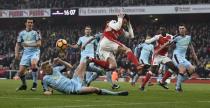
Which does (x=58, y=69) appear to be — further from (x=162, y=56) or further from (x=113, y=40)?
(x=162, y=56)

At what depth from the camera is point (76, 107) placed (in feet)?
42.2

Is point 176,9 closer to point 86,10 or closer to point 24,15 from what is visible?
point 86,10

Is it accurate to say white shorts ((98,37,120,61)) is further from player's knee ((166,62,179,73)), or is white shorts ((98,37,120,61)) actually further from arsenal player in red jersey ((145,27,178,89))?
player's knee ((166,62,179,73))

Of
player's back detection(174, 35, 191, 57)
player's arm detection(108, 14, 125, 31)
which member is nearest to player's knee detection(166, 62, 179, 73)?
player's back detection(174, 35, 191, 57)

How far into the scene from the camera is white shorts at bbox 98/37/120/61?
66.1 ft

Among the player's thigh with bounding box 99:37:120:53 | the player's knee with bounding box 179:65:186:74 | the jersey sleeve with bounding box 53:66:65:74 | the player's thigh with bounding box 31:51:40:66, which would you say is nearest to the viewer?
the jersey sleeve with bounding box 53:66:65:74

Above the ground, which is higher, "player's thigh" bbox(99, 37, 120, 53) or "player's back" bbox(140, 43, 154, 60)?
"player's thigh" bbox(99, 37, 120, 53)

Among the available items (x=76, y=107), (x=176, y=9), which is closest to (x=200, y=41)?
(x=176, y=9)

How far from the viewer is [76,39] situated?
56.1 meters

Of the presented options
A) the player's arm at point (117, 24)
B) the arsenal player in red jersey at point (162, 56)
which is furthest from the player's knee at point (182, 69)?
the player's arm at point (117, 24)

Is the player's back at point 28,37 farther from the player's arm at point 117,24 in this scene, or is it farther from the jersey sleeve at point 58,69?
the jersey sleeve at point 58,69

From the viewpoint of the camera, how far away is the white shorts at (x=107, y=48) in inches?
793

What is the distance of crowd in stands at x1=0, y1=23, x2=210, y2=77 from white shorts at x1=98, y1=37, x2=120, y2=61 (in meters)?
23.7

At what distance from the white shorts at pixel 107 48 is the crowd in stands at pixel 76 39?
77.8 ft
